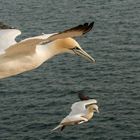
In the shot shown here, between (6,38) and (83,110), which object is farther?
(83,110)

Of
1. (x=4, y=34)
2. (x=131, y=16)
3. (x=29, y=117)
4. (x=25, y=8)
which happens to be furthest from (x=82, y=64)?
(x=4, y=34)

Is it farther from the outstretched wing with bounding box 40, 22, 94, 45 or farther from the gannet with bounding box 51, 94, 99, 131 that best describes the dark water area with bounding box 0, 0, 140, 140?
the outstretched wing with bounding box 40, 22, 94, 45

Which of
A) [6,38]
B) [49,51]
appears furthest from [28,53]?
[6,38]

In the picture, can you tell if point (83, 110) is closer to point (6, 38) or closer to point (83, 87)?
point (6, 38)

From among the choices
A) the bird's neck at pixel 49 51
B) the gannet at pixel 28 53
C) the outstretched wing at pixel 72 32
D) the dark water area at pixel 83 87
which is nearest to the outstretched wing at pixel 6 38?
the gannet at pixel 28 53

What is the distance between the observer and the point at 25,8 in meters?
129

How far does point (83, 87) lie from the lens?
7925cm

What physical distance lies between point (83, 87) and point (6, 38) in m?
62.2

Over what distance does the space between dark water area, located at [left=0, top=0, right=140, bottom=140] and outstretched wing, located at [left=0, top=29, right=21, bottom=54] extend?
46.8m

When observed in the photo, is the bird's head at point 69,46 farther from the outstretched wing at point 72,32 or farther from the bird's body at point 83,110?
the bird's body at point 83,110

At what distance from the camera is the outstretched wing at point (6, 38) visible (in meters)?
16.9

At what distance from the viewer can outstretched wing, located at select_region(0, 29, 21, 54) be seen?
16.9 meters

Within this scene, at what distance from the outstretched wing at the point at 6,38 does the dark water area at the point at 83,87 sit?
4676cm

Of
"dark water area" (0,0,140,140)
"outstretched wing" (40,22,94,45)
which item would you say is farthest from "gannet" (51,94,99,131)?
"dark water area" (0,0,140,140)
